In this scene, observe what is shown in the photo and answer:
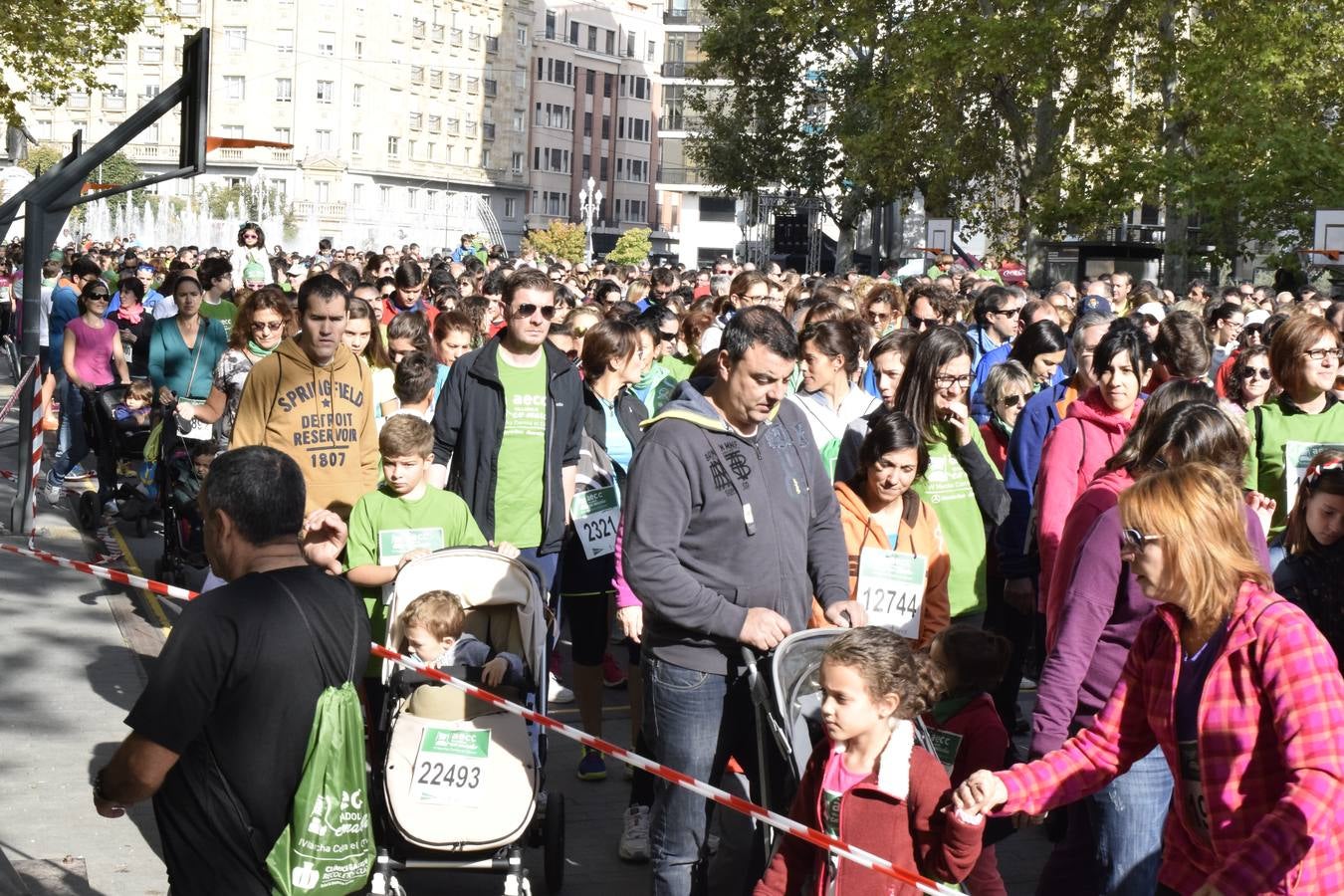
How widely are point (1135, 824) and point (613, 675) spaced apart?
4.88 m

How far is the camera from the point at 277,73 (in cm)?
10575

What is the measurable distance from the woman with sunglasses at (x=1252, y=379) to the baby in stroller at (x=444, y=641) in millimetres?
3824

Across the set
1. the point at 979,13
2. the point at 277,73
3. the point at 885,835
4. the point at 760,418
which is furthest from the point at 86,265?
the point at 277,73

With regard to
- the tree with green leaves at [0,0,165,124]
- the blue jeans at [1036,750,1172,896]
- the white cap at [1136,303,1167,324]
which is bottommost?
the blue jeans at [1036,750,1172,896]

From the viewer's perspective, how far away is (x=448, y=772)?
18.6 feet

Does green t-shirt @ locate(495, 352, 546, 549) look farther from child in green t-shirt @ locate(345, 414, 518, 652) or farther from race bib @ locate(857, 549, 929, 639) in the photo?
race bib @ locate(857, 549, 929, 639)

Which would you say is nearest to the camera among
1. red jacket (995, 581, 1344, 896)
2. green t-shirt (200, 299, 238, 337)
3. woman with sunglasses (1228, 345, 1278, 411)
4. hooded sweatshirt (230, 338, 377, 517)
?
red jacket (995, 581, 1344, 896)

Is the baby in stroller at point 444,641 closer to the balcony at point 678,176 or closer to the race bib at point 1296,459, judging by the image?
the race bib at point 1296,459

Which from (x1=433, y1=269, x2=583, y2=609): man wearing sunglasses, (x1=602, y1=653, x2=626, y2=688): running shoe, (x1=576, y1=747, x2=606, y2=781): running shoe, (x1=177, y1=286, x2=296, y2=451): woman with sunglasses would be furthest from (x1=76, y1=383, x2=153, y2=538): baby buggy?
(x1=576, y1=747, x2=606, y2=781): running shoe

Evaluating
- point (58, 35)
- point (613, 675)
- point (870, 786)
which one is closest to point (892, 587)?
point (870, 786)

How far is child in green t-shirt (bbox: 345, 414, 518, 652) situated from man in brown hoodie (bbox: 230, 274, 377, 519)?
54 centimetres

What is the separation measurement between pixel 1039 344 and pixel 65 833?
520 cm

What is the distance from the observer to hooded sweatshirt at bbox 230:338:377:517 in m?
7.36

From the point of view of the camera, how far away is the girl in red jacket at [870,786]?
14.5 feet
